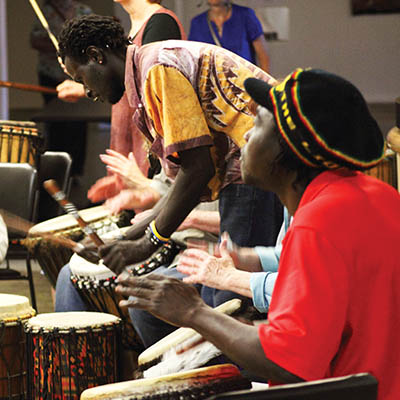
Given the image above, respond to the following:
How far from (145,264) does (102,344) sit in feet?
1.40

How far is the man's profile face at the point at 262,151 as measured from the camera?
1.61m

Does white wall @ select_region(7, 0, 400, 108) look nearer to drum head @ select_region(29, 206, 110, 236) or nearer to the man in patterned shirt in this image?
drum head @ select_region(29, 206, 110, 236)

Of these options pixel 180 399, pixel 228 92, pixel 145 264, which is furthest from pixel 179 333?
pixel 145 264

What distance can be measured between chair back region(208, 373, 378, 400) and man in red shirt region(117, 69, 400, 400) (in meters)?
0.12

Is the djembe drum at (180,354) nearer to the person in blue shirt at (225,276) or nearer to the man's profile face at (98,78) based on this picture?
the person in blue shirt at (225,276)

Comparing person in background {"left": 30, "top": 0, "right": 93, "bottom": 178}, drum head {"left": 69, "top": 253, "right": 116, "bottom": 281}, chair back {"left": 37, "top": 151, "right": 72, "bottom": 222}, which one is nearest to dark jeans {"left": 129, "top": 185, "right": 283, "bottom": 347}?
drum head {"left": 69, "top": 253, "right": 116, "bottom": 281}

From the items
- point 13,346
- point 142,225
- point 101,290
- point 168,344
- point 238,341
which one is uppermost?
point 238,341

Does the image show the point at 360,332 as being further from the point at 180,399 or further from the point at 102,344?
the point at 102,344

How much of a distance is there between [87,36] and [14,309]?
1090mm

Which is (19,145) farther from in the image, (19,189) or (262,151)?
(262,151)

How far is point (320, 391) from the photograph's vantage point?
129cm

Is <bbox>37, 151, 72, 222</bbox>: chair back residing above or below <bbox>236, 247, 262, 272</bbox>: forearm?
below

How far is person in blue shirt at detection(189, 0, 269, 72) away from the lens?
19.2ft


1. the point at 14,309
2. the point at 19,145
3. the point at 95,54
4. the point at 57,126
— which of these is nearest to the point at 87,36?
the point at 95,54
